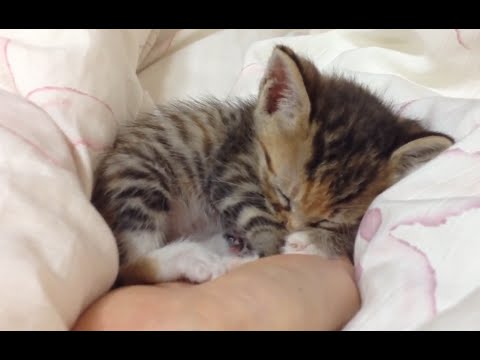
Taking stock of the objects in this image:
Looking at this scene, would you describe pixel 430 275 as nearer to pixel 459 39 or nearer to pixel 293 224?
pixel 293 224

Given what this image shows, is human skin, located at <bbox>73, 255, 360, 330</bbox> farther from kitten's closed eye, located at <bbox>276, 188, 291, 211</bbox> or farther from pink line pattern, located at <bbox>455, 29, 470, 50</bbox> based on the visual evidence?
pink line pattern, located at <bbox>455, 29, 470, 50</bbox>

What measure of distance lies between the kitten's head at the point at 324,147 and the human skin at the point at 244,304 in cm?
24

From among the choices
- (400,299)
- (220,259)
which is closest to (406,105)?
(220,259)

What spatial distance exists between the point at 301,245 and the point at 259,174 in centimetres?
20

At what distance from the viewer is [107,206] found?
48.6 inches

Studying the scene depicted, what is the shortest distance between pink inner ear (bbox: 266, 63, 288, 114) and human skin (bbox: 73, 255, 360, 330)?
1.36ft

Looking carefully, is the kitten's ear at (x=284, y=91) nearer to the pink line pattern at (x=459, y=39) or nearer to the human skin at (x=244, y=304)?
the human skin at (x=244, y=304)

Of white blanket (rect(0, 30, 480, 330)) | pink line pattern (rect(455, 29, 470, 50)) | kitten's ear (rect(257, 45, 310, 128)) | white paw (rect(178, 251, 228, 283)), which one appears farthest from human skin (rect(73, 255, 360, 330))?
pink line pattern (rect(455, 29, 470, 50))

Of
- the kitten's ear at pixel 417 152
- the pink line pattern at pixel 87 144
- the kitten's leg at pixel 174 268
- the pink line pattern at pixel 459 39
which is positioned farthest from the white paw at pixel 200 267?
the pink line pattern at pixel 459 39

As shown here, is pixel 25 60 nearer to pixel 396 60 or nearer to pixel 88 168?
pixel 88 168

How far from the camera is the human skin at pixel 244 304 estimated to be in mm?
820

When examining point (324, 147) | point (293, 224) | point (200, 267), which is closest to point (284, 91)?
point (324, 147)

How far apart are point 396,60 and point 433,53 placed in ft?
0.31

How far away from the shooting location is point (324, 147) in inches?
47.8
